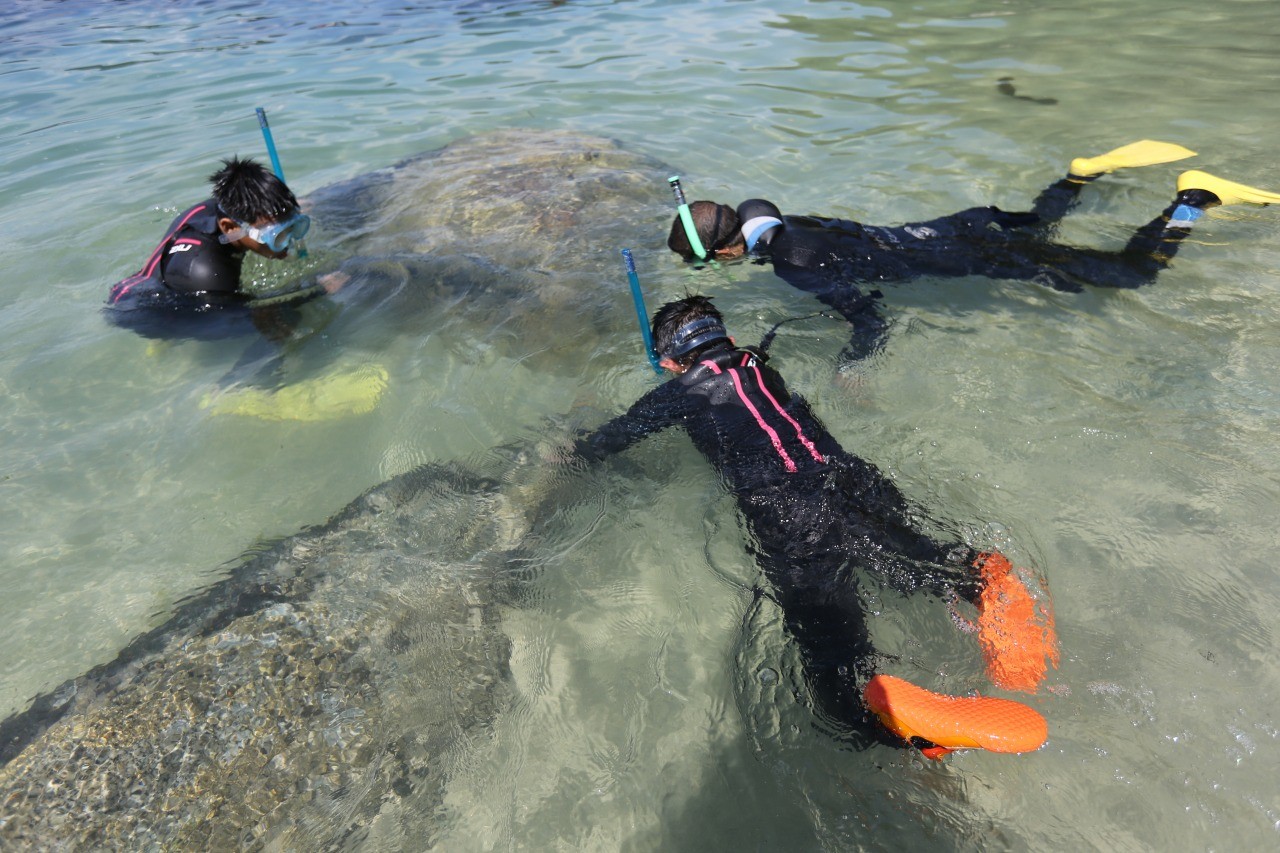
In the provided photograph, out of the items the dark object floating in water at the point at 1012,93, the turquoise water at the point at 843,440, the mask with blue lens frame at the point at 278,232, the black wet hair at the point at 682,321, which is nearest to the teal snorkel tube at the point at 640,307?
the black wet hair at the point at 682,321

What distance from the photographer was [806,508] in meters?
3.04

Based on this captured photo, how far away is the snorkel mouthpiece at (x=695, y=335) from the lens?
363 cm

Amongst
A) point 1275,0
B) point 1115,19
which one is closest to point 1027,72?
point 1115,19

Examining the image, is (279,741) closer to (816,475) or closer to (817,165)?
(816,475)

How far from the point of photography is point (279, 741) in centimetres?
253

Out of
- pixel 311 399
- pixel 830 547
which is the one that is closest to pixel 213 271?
pixel 311 399

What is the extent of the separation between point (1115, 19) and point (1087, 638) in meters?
10.5

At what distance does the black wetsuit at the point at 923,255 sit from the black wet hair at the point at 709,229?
0.11 m

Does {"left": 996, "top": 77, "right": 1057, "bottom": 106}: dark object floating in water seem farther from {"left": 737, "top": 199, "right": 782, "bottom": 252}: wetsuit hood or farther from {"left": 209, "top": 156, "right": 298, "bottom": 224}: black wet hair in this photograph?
{"left": 209, "top": 156, "right": 298, "bottom": 224}: black wet hair

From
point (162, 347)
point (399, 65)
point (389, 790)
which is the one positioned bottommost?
point (389, 790)

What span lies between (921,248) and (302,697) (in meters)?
4.33

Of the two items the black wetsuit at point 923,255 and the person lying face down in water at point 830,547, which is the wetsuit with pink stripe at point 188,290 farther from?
the black wetsuit at point 923,255

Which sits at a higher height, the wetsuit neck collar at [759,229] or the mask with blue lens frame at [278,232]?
the mask with blue lens frame at [278,232]

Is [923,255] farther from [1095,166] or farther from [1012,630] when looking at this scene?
[1012,630]
